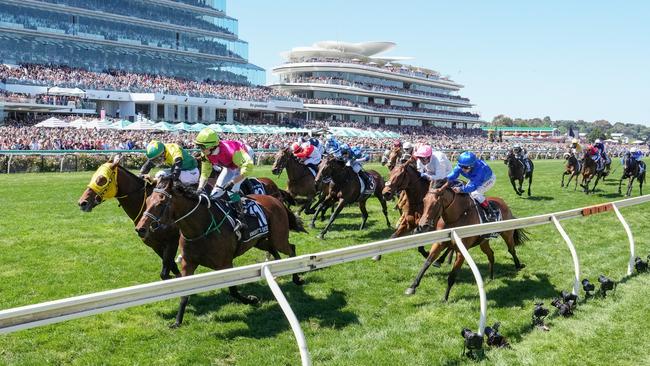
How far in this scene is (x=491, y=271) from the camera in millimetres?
7590

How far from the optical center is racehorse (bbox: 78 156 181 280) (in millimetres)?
6367

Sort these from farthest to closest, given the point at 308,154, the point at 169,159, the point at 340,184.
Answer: the point at 308,154, the point at 340,184, the point at 169,159

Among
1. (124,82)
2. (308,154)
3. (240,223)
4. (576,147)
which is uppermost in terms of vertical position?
Result: (124,82)

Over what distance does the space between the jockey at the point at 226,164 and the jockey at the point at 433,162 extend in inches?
99.5

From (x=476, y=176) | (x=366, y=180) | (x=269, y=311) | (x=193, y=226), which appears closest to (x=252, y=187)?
(x=366, y=180)

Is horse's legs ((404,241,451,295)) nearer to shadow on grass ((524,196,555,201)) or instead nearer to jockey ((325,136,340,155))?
jockey ((325,136,340,155))

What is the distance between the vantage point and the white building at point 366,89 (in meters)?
71.0

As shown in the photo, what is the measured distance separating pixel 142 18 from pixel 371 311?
5953cm

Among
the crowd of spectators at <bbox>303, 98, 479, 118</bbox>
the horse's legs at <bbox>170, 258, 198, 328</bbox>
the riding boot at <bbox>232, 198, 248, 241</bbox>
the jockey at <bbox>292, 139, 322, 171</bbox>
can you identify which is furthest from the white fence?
the crowd of spectators at <bbox>303, 98, 479, 118</bbox>

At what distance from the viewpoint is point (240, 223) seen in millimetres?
6039

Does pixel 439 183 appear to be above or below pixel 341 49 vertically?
below

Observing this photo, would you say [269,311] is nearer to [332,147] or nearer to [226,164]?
[226,164]

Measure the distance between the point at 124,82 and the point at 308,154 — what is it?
40.7 metres

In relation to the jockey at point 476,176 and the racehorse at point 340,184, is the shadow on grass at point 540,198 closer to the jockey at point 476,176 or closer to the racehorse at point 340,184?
the racehorse at point 340,184
